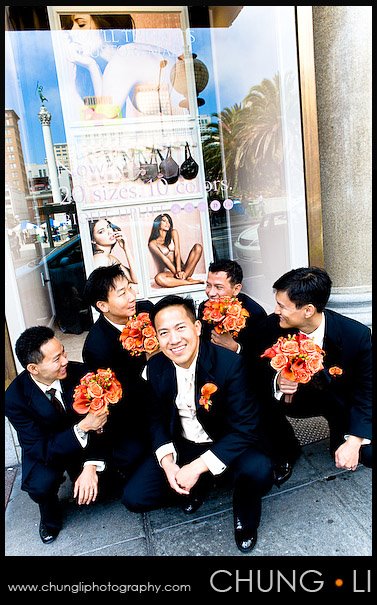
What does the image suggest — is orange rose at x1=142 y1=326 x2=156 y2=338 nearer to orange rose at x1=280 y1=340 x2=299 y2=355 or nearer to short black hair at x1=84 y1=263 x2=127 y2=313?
short black hair at x1=84 y1=263 x2=127 y2=313

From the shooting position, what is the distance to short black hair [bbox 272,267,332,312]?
2.61 metres

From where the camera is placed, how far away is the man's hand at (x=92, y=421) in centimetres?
243

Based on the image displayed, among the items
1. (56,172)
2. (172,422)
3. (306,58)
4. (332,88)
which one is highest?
(306,58)

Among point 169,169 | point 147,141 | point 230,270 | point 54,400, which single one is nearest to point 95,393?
point 54,400

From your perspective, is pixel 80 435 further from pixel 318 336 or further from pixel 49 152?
pixel 49 152

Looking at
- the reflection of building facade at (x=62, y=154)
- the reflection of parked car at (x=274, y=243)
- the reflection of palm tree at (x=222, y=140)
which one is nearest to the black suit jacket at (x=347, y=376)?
the reflection of parked car at (x=274, y=243)

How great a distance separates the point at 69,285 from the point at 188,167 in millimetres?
1884

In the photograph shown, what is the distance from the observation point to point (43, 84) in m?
4.14

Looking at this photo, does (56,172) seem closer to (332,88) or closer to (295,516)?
(332,88)

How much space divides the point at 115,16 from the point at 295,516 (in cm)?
458

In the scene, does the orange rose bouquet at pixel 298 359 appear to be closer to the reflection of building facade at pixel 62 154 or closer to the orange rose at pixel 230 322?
the orange rose at pixel 230 322

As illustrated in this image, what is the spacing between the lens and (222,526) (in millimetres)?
2510

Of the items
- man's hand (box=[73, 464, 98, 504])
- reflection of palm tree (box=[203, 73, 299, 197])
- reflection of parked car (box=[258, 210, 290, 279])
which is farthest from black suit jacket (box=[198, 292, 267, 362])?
reflection of palm tree (box=[203, 73, 299, 197])

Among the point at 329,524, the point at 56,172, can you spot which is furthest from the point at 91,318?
the point at 329,524
